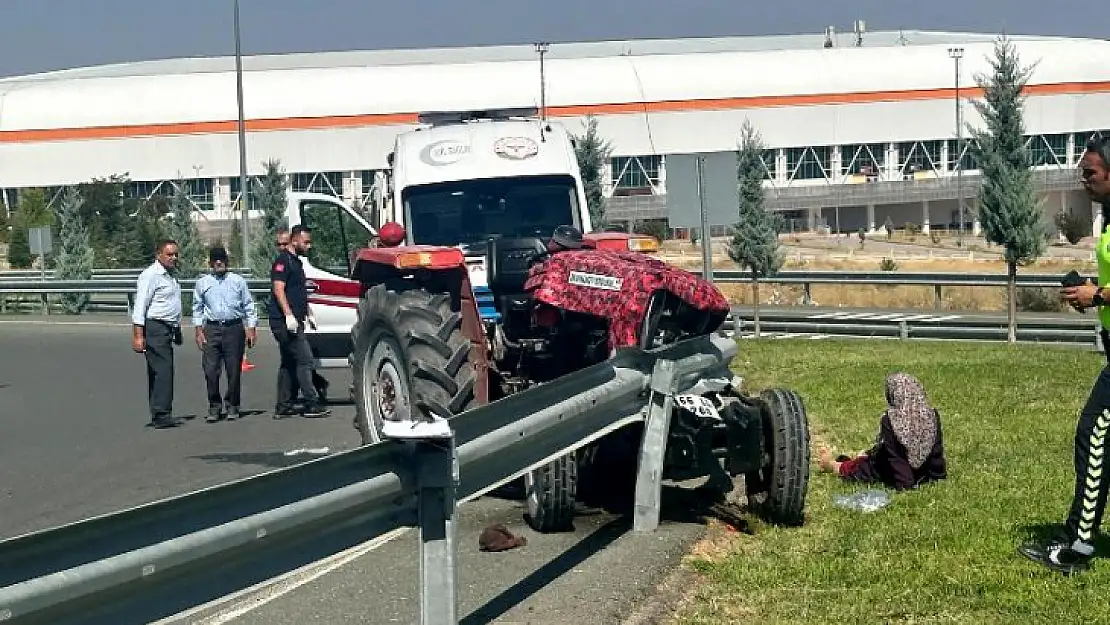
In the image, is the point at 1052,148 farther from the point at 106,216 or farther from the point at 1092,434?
the point at 1092,434

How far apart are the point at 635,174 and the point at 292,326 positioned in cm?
6853

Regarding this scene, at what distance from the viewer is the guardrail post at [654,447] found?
25.5ft

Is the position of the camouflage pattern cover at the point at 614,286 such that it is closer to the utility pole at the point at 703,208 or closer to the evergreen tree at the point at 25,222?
the utility pole at the point at 703,208

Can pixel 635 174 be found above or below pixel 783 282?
above

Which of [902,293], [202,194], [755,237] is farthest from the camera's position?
[202,194]

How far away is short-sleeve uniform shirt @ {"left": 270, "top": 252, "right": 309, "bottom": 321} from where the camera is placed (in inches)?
604

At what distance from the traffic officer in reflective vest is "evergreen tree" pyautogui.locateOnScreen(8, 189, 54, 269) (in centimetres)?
5299

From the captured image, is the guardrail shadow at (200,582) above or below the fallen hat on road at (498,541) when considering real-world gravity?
above

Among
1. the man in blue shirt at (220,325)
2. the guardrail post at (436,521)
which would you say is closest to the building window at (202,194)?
the man in blue shirt at (220,325)

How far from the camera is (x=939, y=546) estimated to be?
24.0ft

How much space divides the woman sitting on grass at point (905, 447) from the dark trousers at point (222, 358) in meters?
7.82

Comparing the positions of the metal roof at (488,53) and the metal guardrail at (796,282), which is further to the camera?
the metal roof at (488,53)

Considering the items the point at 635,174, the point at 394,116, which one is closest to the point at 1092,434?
the point at 394,116

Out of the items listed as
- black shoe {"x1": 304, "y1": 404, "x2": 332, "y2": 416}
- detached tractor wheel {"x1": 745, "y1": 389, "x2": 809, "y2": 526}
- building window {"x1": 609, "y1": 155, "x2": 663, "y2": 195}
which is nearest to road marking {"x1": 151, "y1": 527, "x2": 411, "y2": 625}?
detached tractor wheel {"x1": 745, "y1": 389, "x2": 809, "y2": 526}
